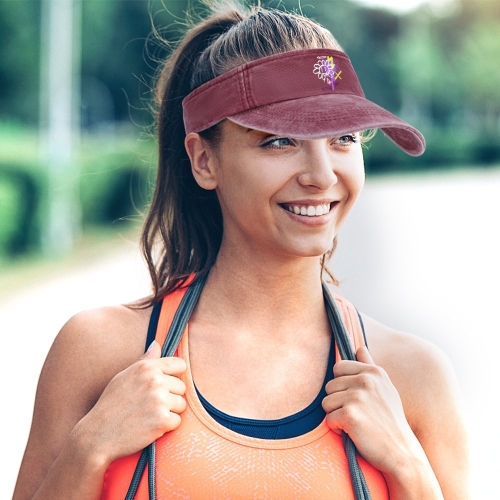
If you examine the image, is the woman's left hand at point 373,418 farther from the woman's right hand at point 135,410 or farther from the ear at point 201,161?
the ear at point 201,161

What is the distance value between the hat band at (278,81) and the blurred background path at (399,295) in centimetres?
96

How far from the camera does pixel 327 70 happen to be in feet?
7.97

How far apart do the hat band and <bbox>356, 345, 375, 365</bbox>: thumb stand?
2.14 ft

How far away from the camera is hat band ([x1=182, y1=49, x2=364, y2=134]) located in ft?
7.86

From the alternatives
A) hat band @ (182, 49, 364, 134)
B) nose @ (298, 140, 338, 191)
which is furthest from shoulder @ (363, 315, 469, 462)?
hat band @ (182, 49, 364, 134)

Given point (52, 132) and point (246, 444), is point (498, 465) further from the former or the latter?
point (52, 132)

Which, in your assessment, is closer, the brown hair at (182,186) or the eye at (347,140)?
the eye at (347,140)

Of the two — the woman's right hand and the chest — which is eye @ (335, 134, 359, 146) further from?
the woman's right hand

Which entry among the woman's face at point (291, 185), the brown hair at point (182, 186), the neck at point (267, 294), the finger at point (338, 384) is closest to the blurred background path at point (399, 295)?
the finger at point (338, 384)

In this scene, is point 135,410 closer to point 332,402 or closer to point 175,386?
point 175,386

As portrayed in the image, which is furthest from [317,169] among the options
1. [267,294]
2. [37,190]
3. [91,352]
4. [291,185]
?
[37,190]

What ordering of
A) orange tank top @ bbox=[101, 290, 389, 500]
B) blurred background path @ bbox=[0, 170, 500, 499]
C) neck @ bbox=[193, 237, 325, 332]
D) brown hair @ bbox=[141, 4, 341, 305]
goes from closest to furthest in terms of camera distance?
orange tank top @ bbox=[101, 290, 389, 500] → neck @ bbox=[193, 237, 325, 332] → brown hair @ bbox=[141, 4, 341, 305] → blurred background path @ bbox=[0, 170, 500, 499]

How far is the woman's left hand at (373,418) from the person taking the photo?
228cm

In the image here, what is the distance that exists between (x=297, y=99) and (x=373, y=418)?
2.63 ft
